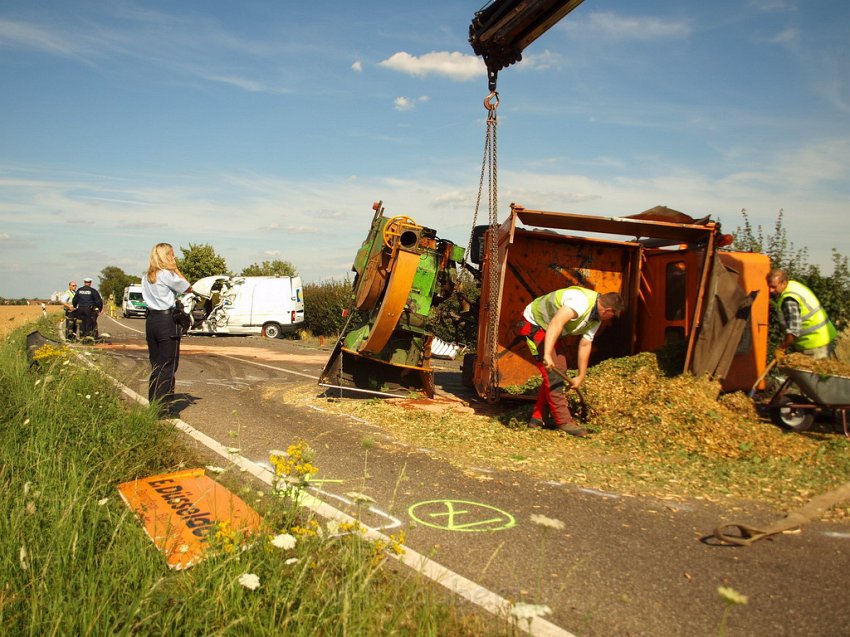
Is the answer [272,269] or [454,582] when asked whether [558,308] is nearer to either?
[454,582]

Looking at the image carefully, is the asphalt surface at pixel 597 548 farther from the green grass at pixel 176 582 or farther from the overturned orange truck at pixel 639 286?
the overturned orange truck at pixel 639 286

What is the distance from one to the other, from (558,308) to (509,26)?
3.05m

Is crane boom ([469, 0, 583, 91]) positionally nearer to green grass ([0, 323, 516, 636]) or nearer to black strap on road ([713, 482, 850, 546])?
black strap on road ([713, 482, 850, 546])

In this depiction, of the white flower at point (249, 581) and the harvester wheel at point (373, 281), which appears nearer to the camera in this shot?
the white flower at point (249, 581)

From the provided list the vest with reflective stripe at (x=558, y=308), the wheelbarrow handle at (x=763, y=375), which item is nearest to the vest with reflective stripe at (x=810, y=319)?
the wheelbarrow handle at (x=763, y=375)

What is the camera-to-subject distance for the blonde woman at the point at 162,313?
6.83 m

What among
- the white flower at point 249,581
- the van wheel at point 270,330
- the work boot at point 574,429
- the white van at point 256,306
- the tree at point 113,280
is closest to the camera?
the white flower at point 249,581

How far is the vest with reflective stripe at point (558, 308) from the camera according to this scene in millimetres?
6570

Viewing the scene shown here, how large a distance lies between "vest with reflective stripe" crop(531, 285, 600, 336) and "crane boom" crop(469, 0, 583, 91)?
275cm

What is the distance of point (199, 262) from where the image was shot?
4634 cm

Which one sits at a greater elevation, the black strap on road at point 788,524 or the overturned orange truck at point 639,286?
the overturned orange truck at point 639,286

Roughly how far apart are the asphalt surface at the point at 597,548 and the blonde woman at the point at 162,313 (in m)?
1.20

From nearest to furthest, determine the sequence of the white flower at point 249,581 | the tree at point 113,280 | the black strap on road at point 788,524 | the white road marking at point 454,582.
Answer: the white flower at point 249,581 < the white road marking at point 454,582 < the black strap on road at point 788,524 < the tree at point 113,280

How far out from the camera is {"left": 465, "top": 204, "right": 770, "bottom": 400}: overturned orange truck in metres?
6.78
